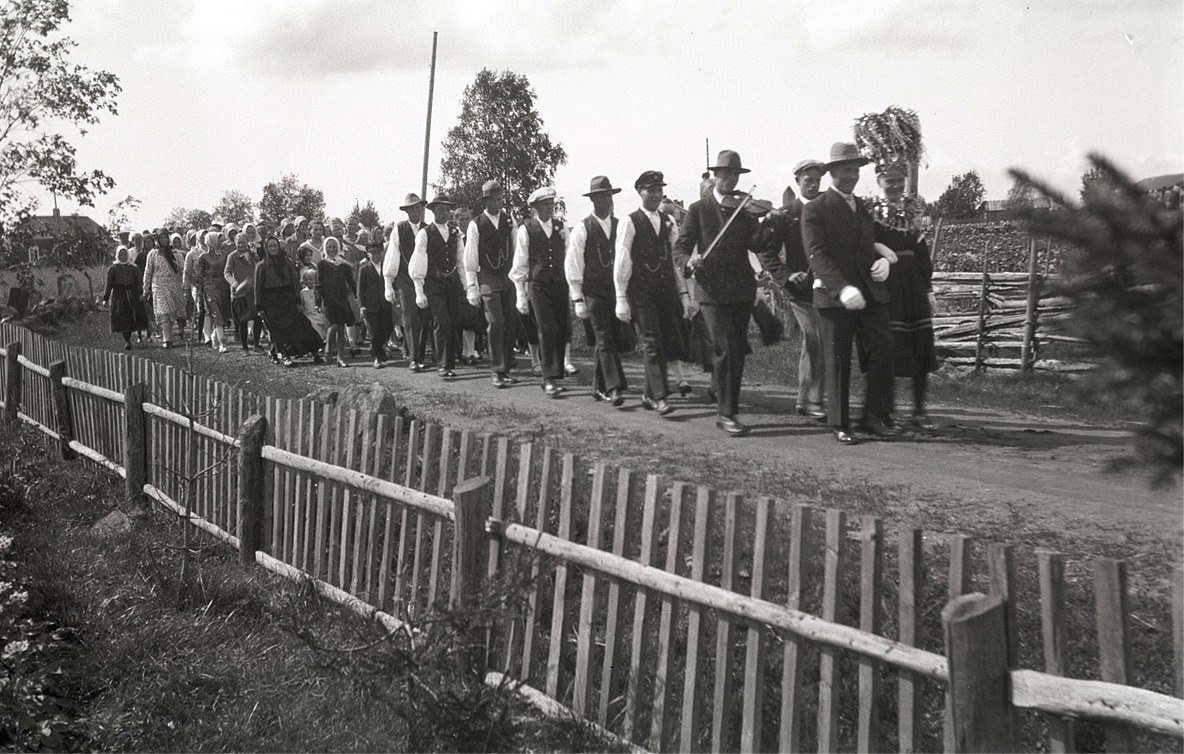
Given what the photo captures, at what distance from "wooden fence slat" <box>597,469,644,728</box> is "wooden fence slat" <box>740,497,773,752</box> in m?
0.51

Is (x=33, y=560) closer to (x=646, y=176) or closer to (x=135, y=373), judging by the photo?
(x=135, y=373)

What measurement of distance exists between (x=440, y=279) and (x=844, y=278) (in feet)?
19.0

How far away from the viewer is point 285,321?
14.1 metres

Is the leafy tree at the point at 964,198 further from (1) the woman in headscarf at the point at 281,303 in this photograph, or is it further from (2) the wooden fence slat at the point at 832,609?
(2) the wooden fence slat at the point at 832,609

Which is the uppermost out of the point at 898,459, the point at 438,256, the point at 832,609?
the point at 438,256

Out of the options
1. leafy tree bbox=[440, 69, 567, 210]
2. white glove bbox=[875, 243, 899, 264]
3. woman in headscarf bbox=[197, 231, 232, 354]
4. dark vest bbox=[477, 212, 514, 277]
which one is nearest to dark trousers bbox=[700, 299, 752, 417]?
white glove bbox=[875, 243, 899, 264]

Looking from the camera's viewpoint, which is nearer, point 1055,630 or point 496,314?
point 1055,630

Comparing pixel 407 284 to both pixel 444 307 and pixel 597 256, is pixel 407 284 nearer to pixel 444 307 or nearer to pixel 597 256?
pixel 444 307

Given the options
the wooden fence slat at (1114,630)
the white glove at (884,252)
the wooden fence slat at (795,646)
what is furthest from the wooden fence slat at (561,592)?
the white glove at (884,252)

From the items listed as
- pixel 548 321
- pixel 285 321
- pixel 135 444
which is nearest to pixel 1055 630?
pixel 135 444

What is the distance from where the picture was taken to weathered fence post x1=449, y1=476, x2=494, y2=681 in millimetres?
4312

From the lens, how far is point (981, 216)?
2509 centimetres

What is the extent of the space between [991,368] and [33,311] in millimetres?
18397

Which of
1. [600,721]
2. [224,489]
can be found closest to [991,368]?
[224,489]
